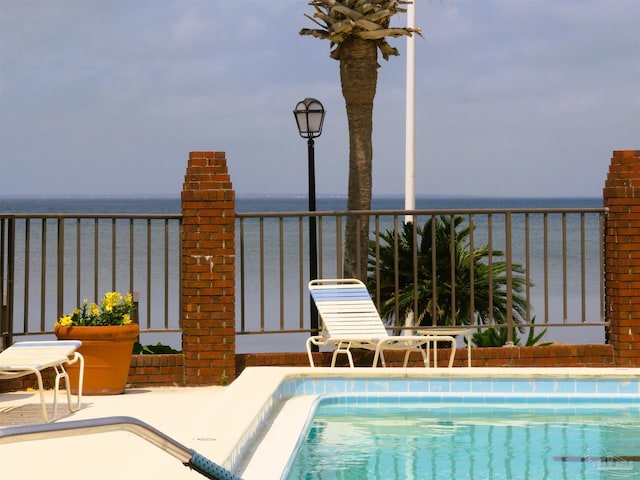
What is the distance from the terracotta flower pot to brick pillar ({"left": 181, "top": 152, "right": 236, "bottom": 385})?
0.70 m

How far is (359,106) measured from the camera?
12375mm

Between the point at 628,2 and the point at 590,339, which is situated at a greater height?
the point at 628,2

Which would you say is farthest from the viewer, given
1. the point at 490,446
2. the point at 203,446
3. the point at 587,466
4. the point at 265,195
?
the point at 265,195

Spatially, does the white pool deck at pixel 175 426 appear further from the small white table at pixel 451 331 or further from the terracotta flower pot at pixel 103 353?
the small white table at pixel 451 331

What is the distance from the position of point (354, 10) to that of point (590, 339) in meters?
9.90

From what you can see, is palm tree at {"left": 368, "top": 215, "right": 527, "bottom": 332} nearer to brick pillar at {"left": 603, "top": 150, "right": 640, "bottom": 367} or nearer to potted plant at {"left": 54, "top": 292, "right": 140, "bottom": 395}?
brick pillar at {"left": 603, "top": 150, "right": 640, "bottom": 367}

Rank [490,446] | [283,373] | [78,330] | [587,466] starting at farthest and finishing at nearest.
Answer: [78,330]
[283,373]
[490,446]
[587,466]

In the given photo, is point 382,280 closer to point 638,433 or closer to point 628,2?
point 638,433

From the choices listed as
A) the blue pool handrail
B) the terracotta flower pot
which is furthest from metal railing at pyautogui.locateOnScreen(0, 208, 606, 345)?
the blue pool handrail

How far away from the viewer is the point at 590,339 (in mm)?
19719

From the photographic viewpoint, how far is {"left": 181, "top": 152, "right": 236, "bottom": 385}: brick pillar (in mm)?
8820

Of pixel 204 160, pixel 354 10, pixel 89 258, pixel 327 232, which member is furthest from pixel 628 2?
pixel 204 160

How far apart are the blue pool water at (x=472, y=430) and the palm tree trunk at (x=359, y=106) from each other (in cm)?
453

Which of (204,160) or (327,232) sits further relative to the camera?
(327,232)
